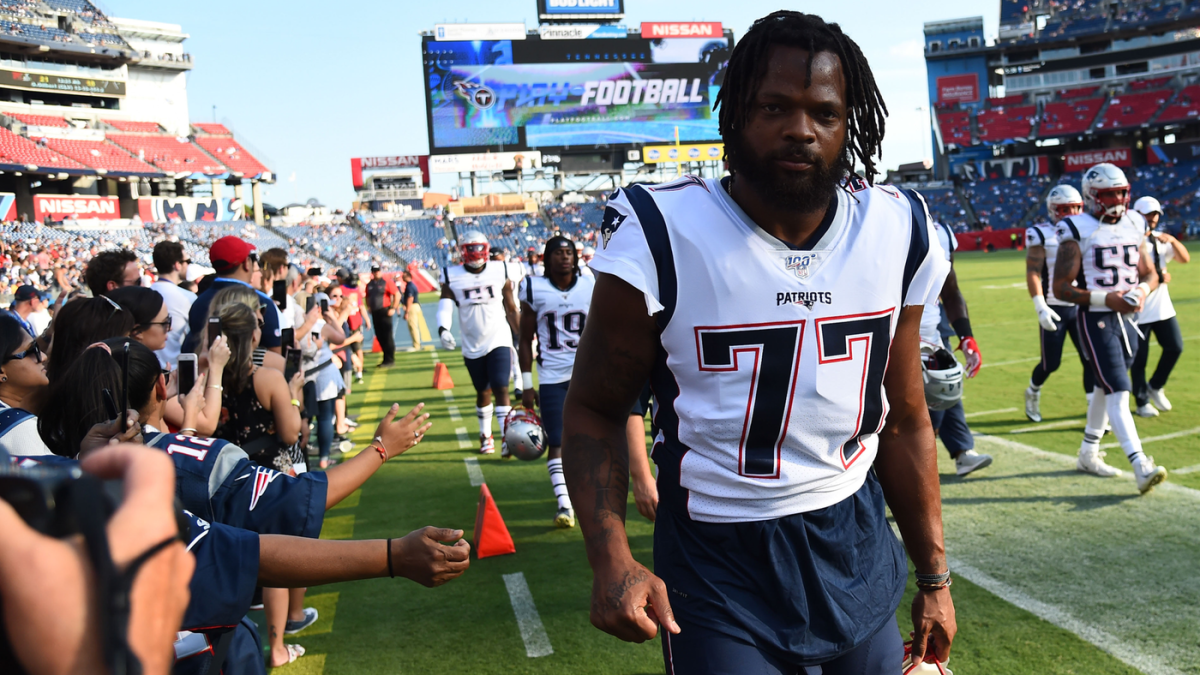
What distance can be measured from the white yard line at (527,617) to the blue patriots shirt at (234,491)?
6.41 feet

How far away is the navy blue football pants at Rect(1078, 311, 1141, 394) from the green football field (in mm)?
704

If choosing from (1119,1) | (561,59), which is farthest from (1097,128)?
(561,59)

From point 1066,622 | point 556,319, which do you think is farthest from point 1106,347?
point 556,319

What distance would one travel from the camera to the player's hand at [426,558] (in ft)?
6.79

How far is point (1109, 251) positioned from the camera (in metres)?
6.18

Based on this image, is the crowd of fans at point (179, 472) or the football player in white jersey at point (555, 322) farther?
the football player in white jersey at point (555, 322)

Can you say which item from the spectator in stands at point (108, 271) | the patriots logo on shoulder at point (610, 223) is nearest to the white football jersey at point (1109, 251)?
the patriots logo on shoulder at point (610, 223)

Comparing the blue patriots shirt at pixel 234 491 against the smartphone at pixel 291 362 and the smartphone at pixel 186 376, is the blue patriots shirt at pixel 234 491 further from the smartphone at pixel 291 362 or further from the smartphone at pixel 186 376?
the smartphone at pixel 291 362

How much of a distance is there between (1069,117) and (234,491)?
68.0 meters

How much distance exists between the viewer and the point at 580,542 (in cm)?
578

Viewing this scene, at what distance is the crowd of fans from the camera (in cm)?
67

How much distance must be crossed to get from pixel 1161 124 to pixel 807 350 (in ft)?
213

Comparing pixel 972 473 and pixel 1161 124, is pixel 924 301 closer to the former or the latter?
pixel 972 473

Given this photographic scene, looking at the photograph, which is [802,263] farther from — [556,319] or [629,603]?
[556,319]
